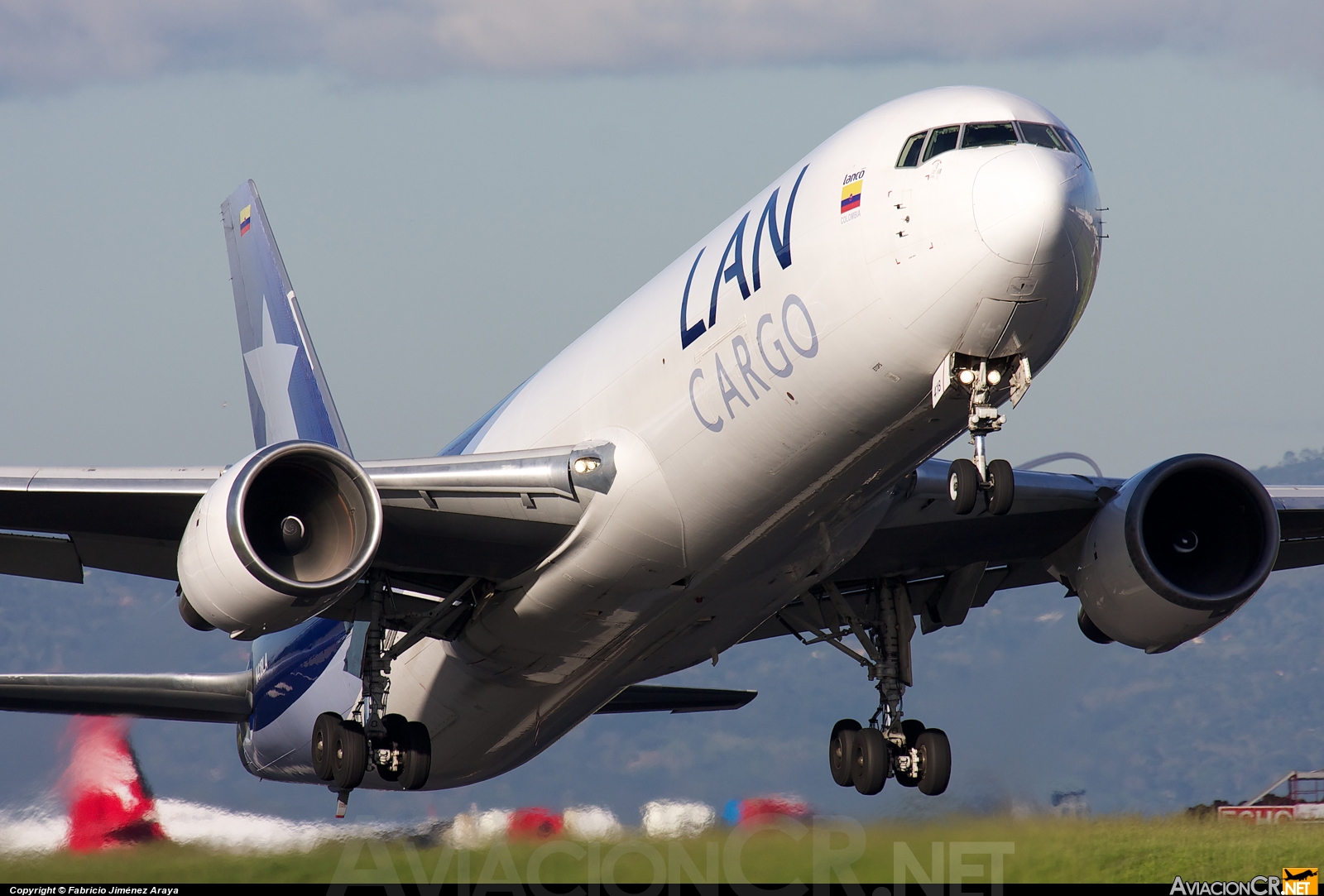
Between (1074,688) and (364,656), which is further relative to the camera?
(1074,688)

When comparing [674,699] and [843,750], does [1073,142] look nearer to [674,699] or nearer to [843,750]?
[843,750]

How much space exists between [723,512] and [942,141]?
422 cm

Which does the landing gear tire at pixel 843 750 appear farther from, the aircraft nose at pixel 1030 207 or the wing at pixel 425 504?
the aircraft nose at pixel 1030 207

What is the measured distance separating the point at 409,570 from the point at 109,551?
371 centimetres

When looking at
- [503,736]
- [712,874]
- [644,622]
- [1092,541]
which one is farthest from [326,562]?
[1092,541]

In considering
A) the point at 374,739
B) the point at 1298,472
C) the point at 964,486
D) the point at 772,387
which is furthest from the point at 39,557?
the point at 1298,472

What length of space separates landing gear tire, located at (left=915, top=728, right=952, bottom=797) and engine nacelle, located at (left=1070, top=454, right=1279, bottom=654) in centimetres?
255

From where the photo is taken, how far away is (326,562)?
15.8 m

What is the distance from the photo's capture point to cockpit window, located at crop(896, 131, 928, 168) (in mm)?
13328

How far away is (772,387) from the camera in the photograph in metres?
14.3

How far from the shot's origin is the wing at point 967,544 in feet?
59.9

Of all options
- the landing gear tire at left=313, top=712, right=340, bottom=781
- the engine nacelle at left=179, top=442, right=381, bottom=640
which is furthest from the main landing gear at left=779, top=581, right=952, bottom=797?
the engine nacelle at left=179, top=442, right=381, bottom=640

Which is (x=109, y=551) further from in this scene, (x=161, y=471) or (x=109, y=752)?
(x=109, y=752)

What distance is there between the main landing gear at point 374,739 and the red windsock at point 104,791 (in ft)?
14.9
